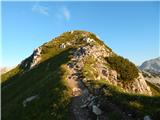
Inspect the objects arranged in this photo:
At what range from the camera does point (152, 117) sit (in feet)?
78.3

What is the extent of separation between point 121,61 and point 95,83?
29812mm

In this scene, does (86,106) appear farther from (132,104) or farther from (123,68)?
(123,68)

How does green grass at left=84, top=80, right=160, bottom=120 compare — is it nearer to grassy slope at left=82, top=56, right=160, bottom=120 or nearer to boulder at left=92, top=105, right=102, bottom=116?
grassy slope at left=82, top=56, right=160, bottom=120

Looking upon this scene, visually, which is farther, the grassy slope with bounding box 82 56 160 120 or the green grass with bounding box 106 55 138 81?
the green grass with bounding box 106 55 138 81

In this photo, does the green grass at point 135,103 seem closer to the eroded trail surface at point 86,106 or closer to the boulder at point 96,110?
the eroded trail surface at point 86,106

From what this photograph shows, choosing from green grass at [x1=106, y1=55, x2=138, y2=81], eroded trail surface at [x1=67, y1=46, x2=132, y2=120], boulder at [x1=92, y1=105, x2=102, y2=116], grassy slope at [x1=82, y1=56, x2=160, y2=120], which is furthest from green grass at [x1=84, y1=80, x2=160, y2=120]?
green grass at [x1=106, y1=55, x2=138, y2=81]

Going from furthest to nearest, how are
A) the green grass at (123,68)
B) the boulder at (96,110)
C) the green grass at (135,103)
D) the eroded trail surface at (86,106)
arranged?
the green grass at (123,68)
the boulder at (96,110)
the eroded trail surface at (86,106)
the green grass at (135,103)

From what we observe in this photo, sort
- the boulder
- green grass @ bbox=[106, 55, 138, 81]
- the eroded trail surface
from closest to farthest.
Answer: the eroded trail surface
the boulder
green grass @ bbox=[106, 55, 138, 81]

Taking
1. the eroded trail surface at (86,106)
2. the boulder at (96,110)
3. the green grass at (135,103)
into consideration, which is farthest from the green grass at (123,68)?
the boulder at (96,110)

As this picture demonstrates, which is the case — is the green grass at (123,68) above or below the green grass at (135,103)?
above

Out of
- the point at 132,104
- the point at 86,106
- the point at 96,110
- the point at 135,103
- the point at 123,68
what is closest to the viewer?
the point at 132,104

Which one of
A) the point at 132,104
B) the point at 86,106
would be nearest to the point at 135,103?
the point at 132,104

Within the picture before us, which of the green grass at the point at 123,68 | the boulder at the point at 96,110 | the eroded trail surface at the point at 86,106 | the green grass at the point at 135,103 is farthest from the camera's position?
the green grass at the point at 123,68

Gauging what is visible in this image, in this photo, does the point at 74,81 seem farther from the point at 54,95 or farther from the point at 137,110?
the point at 137,110
